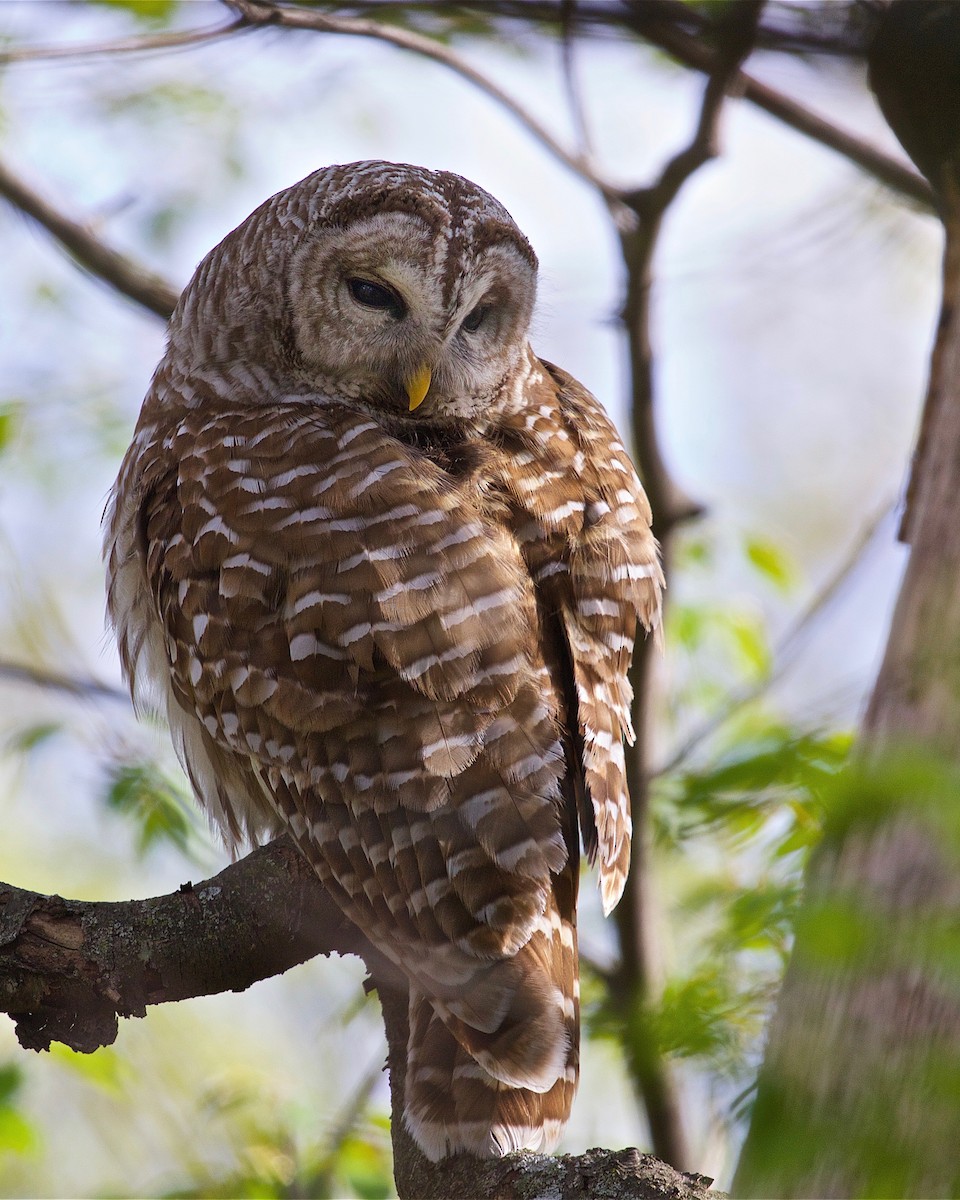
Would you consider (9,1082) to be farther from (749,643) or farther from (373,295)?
(749,643)

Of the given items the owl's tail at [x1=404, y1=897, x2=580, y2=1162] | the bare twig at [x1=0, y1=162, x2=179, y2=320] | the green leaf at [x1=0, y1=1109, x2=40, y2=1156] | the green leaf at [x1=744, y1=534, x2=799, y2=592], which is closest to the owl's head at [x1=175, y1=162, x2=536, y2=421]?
the bare twig at [x1=0, y1=162, x2=179, y2=320]

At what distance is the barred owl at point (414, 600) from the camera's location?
2.81 meters

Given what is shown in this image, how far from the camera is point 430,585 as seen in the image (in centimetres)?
298

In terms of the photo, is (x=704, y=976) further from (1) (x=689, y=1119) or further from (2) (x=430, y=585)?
(1) (x=689, y=1119)

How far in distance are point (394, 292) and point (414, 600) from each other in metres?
1.32

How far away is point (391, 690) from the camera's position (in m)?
2.94

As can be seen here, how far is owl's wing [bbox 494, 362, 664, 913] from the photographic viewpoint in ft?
10.1

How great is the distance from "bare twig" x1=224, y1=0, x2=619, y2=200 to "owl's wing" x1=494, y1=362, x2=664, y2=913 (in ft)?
3.83

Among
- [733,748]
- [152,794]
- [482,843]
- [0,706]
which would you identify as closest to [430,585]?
[482,843]

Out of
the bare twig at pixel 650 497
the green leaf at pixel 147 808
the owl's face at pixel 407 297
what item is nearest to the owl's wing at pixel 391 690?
the green leaf at pixel 147 808

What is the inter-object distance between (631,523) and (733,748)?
234 centimetres

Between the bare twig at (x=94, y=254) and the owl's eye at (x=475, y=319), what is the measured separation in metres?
1.46

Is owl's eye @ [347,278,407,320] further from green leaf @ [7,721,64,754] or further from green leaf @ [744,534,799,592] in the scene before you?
green leaf @ [744,534,799,592]

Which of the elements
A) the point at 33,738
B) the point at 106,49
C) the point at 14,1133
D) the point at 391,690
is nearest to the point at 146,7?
the point at 106,49
